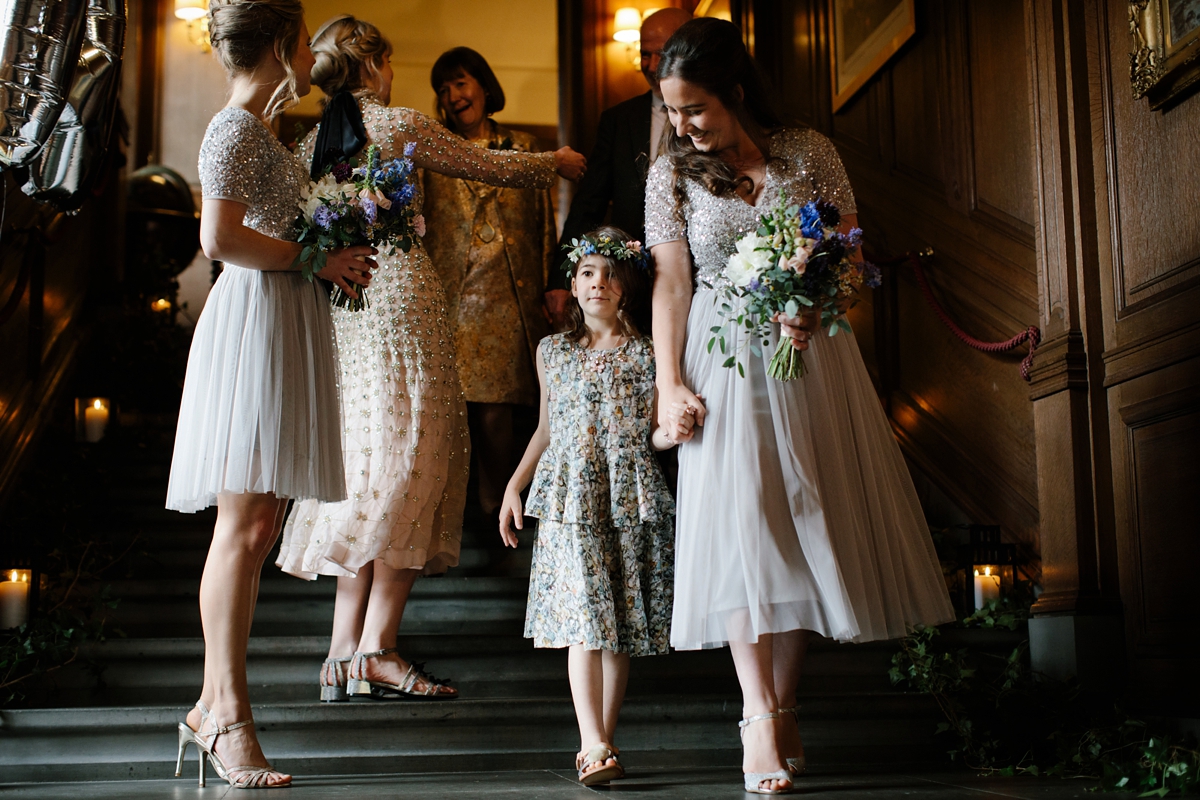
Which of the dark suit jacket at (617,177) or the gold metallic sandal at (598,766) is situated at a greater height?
Answer: the dark suit jacket at (617,177)

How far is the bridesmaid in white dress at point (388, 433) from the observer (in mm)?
3125

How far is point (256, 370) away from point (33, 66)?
82cm

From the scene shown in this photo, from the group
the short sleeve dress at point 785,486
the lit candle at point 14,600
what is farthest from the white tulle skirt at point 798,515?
the lit candle at point 14,600

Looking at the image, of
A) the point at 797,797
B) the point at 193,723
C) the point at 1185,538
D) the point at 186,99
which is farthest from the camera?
the point at 186,99

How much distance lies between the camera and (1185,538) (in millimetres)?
2895

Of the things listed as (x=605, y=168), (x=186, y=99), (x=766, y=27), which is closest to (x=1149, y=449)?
(x=605, y=168)

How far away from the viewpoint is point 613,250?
3.10 m

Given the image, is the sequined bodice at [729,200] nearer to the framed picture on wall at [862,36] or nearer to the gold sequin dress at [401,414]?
the gold sequin dress at [401,414]

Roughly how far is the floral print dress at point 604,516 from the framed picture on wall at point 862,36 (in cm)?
267

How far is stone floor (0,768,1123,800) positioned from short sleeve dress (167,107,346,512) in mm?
631

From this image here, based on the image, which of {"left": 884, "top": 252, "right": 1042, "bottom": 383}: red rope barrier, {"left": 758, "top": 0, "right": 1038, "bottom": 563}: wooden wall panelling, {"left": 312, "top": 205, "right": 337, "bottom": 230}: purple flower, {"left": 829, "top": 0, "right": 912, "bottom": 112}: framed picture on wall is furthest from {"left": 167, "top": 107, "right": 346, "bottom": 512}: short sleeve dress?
{"left": 829, "top": 0, "right": 912, "bottom": 112}: framed picture on wall

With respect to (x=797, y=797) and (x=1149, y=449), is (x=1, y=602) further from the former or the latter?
(x=1149, y=449)

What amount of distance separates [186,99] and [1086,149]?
772 centimetres

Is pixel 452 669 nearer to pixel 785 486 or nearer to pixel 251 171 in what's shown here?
pixel 785 486
